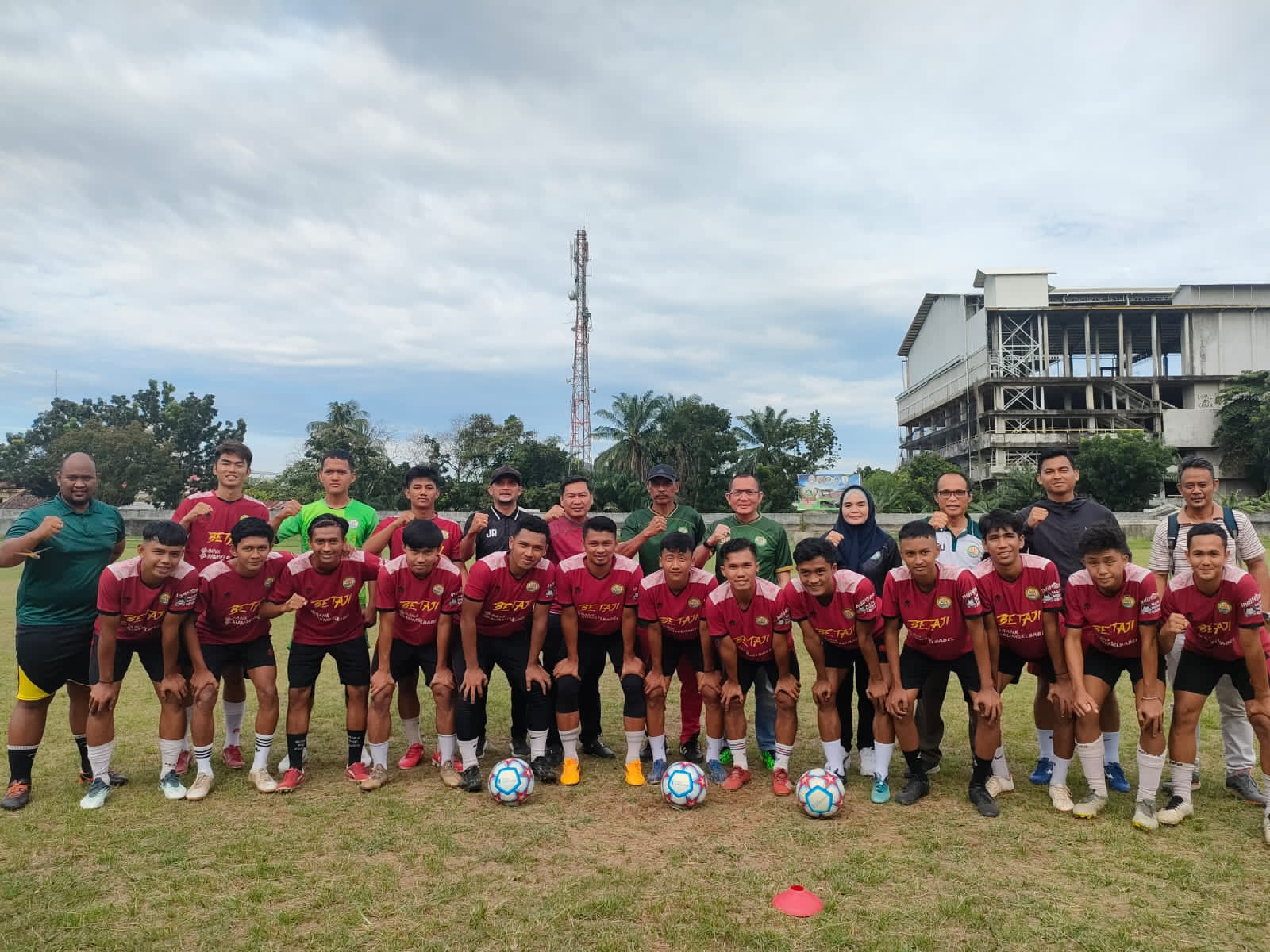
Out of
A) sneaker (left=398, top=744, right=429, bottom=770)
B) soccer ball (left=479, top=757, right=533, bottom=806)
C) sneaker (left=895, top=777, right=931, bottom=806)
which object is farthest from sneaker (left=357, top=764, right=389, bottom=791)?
sneaker (left=895, top=777, right=931, bottom=806)

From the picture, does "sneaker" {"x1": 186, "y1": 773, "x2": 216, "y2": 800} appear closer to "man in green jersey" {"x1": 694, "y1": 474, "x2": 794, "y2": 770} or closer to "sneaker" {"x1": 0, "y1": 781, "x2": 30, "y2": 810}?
"sneaker" {"x1": 0, "y1": 781, "x2": 30, "y2": 810}

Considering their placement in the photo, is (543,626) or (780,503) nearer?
(543,626)

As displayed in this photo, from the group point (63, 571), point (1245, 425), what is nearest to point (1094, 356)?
point (1245, 425)

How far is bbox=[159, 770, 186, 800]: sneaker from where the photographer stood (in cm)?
533

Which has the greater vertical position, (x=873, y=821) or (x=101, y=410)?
(x=101, y=410)

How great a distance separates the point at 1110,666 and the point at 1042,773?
101 cm

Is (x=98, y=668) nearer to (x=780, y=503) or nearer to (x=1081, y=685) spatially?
(x=1081, y=685)

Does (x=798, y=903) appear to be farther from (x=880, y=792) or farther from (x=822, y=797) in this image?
(x=880, y=792)

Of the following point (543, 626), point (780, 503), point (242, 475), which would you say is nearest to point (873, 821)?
point (543, 626)

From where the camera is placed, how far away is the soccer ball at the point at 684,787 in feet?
16.9

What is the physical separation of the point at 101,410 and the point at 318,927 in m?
78.7

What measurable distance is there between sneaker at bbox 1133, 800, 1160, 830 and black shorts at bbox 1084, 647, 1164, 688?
76 centimetres

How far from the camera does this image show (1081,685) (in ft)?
16.8

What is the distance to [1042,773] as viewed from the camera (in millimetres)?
5672
